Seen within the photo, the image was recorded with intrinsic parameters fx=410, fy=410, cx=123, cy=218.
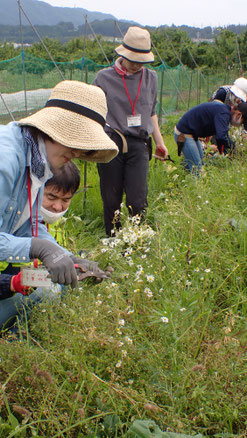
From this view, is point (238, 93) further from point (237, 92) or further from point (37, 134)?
point (37, 134)

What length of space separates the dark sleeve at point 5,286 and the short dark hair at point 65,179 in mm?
621

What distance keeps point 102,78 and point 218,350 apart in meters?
2.46

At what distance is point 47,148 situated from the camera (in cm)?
180

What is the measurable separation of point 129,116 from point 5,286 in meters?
1.89

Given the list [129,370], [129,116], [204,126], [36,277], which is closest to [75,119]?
[36,277]

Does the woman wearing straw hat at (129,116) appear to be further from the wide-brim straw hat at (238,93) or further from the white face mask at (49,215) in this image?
the wide-brim straw hat at (238,93)

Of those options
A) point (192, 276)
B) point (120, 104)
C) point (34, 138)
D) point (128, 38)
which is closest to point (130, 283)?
point (192, 276)

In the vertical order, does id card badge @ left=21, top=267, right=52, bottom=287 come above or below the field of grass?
above

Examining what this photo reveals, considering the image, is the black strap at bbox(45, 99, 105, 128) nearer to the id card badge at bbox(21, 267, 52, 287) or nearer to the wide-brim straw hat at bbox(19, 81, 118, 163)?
the wide-brim straw hat at bbox(19, 81, 118, 163)

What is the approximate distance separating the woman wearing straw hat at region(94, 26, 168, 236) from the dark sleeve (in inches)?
57.5

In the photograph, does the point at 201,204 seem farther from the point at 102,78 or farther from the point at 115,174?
the point at 102,78

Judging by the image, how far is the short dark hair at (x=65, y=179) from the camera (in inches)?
94.9

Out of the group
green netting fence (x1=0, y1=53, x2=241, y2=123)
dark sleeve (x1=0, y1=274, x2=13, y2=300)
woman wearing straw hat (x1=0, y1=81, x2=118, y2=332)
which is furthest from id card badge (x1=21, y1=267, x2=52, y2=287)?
green netting fence (x1=0, y1=53, x2=241, y2=123)

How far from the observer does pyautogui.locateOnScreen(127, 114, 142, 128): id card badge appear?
3.38 m
